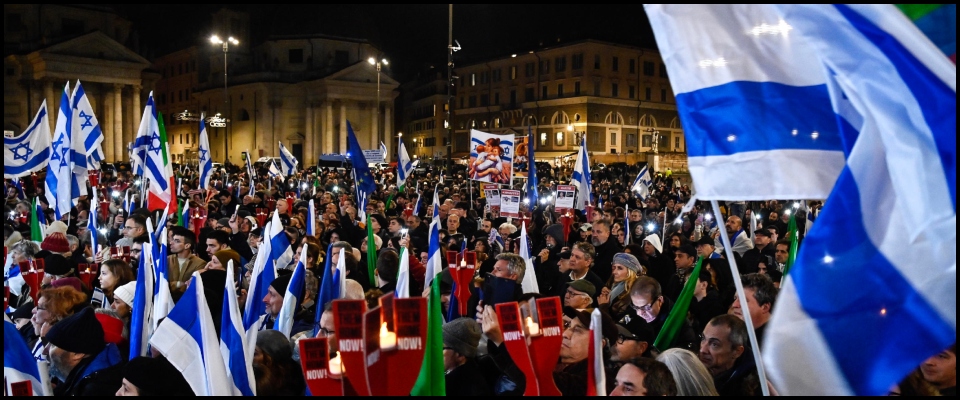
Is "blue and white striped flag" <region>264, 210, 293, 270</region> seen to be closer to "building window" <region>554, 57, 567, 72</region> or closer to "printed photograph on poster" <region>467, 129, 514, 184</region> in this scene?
"printed photograph on poster" <region>467, 129, 514, 184</region>

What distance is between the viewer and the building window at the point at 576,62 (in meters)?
65.8

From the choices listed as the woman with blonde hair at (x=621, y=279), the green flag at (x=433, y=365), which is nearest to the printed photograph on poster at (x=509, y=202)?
the woman with blonde hair at (x=621, y=279)

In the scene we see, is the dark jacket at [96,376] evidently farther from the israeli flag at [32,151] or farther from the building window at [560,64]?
the building window at [560,64]

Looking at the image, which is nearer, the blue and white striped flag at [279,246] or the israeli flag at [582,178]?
the blue and white striped flag at [279,246]

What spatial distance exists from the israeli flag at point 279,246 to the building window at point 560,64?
61685 mm

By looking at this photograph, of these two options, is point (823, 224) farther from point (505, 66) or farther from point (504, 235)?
point (505, 66)

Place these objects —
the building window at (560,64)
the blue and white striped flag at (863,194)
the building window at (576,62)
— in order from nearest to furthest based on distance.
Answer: the blue and white striped flag at (863,194), the building window at (576,62), the building window at (560,64)

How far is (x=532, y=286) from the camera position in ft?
20.9

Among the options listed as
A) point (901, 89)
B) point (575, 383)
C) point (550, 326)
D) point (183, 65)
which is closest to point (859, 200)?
point (901, 89)

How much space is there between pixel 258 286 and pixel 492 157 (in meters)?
9.10

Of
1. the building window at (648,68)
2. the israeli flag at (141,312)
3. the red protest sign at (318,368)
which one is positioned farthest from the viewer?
the building window at (648,68)

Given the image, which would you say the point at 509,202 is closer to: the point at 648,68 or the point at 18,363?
the point at 18,363

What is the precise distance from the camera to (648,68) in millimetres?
71188

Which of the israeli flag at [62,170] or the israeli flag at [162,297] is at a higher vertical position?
the israeli flag at [62,170]
